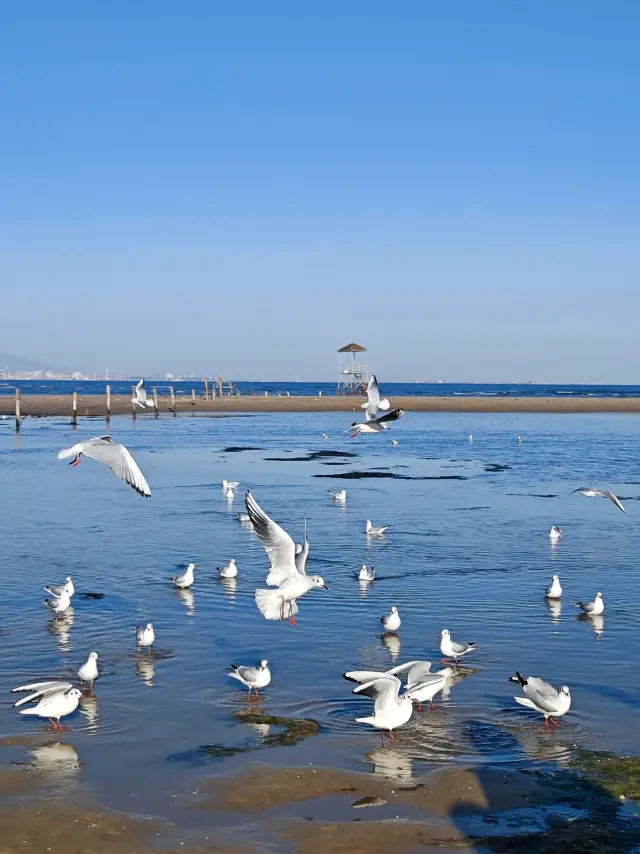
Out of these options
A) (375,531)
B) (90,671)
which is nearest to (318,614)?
(90,671)

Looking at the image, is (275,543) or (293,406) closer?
(275,543)

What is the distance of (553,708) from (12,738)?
5096mm

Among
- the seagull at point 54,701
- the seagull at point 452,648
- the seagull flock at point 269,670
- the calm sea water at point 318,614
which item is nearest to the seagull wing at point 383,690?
the seagull flock at point 269,670

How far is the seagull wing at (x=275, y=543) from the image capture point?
38.0 ft

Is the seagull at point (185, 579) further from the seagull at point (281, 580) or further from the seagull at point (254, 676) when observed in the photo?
the seagull at point (254, 676)

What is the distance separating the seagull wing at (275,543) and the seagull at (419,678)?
82.3 inches

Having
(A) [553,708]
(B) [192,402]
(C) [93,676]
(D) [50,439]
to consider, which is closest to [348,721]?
(A) [553,708]

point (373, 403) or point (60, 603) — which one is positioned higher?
point (373, 403)

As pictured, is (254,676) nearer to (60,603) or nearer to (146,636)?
(146,636)

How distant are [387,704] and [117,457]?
7268mm

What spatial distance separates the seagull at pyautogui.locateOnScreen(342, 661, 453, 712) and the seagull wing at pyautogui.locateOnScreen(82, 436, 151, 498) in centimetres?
568

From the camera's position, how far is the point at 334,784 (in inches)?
326

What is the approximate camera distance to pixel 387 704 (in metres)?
9.27

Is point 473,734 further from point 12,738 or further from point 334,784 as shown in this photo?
point 12,738
